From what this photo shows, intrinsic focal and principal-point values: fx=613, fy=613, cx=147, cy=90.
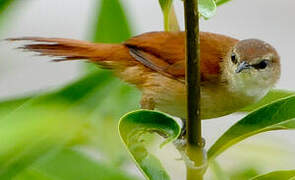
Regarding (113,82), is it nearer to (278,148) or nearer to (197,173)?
(197,173)

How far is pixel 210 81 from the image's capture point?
108 inches

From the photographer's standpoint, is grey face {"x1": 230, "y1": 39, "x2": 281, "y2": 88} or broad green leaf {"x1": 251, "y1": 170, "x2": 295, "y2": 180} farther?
grey face {"x1": 230, "y1": 39, "x2": 281, "y2": 88}

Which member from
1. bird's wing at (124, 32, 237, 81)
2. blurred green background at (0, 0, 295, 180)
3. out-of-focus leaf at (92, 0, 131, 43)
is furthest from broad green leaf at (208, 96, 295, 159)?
bird's wing at (124, 32, 237, 81)

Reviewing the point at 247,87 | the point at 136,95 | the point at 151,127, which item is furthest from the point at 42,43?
the point at 151,127

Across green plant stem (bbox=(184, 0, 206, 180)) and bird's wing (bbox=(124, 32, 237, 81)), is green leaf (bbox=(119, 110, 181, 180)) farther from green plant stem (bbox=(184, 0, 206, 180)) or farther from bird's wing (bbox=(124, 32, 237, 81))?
bird's wing (bbox=(124, 32, 237, 81))

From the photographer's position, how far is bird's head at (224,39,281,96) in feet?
8.73

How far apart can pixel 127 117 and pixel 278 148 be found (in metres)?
0.31

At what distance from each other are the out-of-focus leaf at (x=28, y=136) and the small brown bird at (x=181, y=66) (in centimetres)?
152

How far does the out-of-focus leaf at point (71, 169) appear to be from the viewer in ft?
4.01

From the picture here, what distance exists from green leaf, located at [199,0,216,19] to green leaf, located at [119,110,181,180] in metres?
0.21

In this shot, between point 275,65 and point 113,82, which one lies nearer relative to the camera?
point 113,82

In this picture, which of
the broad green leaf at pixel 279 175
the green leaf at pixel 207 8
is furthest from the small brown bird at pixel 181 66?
the green leaf at pixel 207 8

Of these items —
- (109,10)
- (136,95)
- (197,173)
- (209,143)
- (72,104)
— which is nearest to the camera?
(72,104)

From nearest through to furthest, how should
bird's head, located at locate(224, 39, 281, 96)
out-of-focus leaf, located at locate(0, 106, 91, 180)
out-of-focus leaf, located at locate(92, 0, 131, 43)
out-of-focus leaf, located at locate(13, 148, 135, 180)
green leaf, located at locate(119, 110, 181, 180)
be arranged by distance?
out-of-focus leaf, located at locate(0, 106, 91, 180), green leaf, located at locate(119, 110, 181, 180), out-of-focus leaf, located at locate(13, 148, 135, 180), out-of-focus leaf, located at locate(92, 0, 131, 43), bird's head, located at locate(224, 39, 281, 96)
